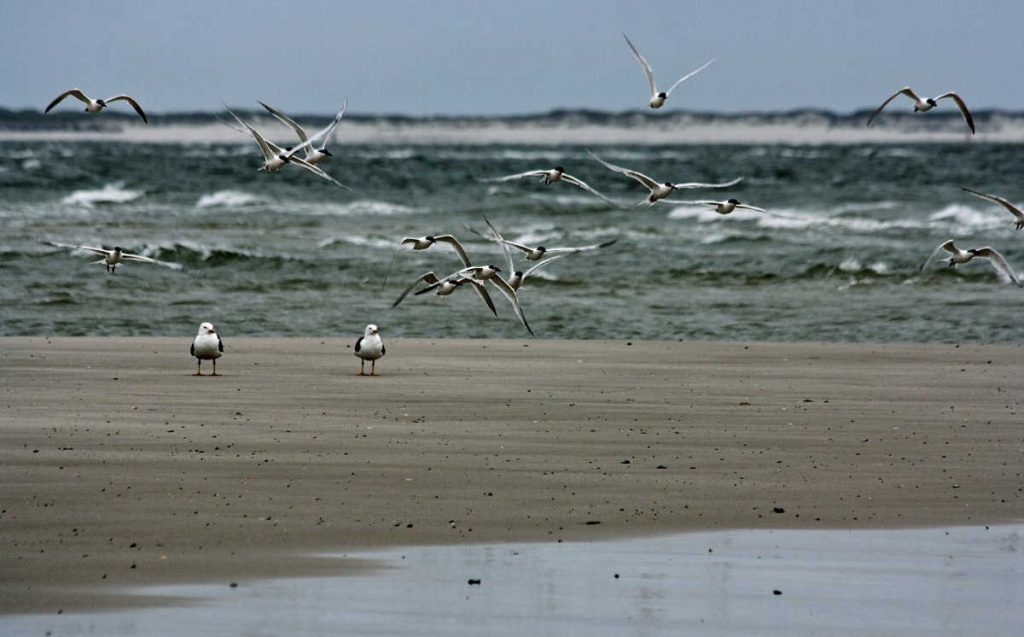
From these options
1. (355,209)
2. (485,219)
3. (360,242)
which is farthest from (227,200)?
(485,219)

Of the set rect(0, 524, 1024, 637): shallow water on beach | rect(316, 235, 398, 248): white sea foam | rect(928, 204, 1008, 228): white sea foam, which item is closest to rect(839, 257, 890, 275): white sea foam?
rect(316, 235, 398, 248): white sea foam

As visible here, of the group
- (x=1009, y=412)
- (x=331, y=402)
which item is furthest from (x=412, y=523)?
(x=1009, y=412)

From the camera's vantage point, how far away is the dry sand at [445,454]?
802 cm

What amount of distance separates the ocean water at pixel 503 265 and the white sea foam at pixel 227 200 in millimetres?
138

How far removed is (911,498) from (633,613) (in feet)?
9.81

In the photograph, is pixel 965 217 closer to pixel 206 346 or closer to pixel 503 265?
pixel 503 265

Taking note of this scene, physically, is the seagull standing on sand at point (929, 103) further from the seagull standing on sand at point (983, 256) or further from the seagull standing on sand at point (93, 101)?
the seagull standing on sand at point (93, 101)

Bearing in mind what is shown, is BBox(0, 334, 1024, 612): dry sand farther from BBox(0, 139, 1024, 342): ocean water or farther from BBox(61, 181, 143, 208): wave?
BBox(61, 181, 143, 208): wave

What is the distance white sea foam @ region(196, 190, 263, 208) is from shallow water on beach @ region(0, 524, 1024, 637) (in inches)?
1480

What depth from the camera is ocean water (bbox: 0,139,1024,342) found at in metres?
19.6

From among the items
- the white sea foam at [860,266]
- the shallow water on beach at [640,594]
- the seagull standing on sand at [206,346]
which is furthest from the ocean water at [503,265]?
the shallow water on beach at [640,594]

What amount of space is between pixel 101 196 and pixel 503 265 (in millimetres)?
22807

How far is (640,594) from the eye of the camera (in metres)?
7.08

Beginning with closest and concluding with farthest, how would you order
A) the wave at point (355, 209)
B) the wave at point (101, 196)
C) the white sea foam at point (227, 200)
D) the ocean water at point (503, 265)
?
the ocean water at point (503, 265)
the wave at point (355, 209)
the wave at point (101, 196)
the white sea foam at point (227, 200)
